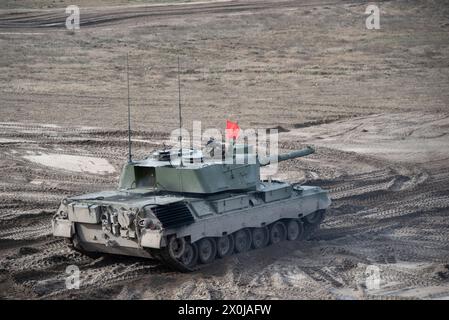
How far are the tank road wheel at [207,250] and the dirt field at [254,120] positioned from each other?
0.19 metres

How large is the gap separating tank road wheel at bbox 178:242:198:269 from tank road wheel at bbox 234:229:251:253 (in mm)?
1118

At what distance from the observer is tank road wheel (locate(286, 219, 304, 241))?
60.2 feet

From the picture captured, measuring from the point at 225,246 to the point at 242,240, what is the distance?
0.47 meters

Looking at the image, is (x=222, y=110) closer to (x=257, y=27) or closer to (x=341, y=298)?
(x=257, y=27)

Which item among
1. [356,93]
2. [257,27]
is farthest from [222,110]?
[257,27]

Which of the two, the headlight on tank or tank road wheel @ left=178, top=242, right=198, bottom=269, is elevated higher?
the headlight on tank

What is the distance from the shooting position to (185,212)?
15.8 metres

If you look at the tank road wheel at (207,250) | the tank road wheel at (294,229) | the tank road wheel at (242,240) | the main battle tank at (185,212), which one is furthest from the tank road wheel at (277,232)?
the tank road wheel at (207,250)

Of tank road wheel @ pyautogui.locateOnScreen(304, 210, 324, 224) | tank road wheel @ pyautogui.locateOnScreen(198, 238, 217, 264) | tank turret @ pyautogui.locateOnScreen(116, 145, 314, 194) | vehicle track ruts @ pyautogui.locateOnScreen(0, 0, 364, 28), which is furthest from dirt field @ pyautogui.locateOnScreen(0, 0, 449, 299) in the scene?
tank turret @ pyautogui.locateOnScreen(116, 145, 314, 194)

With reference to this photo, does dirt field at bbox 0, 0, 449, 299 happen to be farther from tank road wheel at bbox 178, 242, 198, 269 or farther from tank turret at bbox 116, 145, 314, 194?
tank turret at bbox 116, 145, 314, 194

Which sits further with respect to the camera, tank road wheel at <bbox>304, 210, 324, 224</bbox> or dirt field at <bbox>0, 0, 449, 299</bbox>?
tank road wheel at <bbox>304, 210, 324, 224</bbox>

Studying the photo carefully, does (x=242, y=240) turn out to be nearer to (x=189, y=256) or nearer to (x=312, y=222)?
(x=189, y=256)

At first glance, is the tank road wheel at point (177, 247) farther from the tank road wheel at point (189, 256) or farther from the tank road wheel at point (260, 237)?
the tank road wheel at point (260, 237)

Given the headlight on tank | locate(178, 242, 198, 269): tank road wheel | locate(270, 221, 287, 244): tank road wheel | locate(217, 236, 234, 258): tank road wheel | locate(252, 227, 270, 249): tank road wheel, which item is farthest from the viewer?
locate(270, 221, 287, 244): tank road wheel
